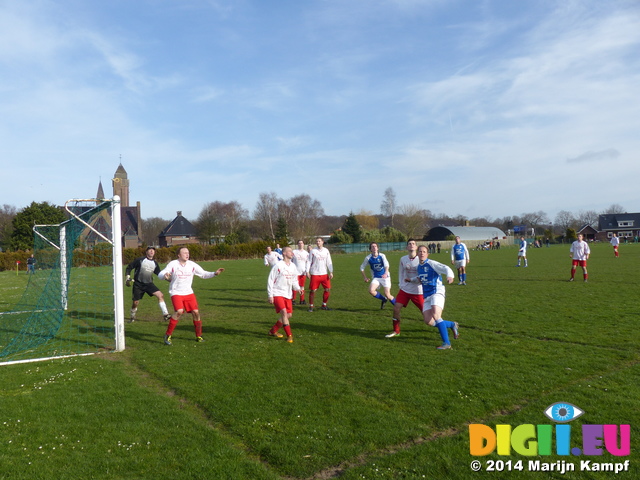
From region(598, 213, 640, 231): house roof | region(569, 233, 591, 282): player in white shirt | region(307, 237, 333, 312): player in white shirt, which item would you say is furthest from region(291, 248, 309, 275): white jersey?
region(598, 213, 640, 231): house roof

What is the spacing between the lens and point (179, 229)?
87062 mm

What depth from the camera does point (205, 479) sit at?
397 cm

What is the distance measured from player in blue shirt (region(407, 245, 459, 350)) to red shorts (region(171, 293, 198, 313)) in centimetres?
464

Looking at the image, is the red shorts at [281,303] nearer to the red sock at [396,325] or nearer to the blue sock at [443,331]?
the red sock at [396,325]

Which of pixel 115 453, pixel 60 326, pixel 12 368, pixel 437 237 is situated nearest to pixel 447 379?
pixel 115 453

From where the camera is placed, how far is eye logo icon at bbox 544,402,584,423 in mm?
5008

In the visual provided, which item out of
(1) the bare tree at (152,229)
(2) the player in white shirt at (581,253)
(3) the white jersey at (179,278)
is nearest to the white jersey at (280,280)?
(3) the white jersey at (179,278)

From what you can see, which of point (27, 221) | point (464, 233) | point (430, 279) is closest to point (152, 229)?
point (27, 221)

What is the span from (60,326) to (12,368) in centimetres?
408

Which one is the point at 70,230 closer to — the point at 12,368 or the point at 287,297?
the point at 12,368

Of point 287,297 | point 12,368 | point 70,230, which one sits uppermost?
point 70,230

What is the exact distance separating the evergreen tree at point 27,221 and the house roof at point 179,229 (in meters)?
33.7

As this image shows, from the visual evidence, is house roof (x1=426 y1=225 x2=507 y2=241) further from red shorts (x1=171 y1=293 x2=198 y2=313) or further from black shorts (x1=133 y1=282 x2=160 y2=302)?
red shorts (x1=171 y1=293 x2=198 y2=313)

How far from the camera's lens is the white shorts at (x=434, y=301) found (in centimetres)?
845
